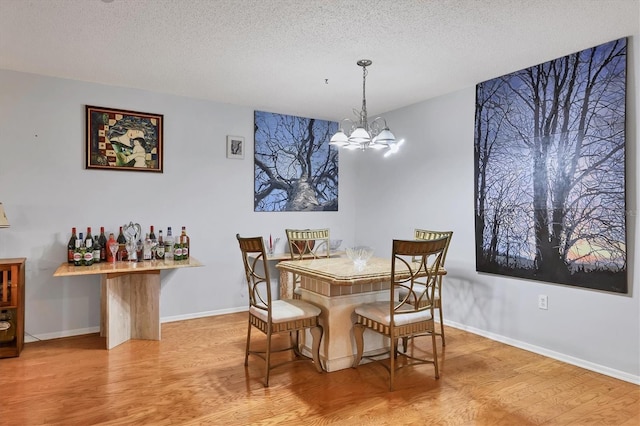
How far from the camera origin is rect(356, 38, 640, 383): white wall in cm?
276

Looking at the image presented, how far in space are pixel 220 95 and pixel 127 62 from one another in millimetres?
1058

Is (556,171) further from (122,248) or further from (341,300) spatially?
(122,248)

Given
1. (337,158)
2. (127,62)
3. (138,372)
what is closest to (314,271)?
(138,372)

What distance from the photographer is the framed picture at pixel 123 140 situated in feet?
12.4

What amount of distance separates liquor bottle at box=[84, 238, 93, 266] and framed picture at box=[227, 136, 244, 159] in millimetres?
1645

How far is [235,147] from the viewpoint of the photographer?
4.52 metres

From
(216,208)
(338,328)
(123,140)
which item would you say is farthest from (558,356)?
(123,140)

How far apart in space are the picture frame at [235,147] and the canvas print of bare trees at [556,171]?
2.48 meters

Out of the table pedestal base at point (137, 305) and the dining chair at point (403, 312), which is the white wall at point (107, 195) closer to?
the table pedestal base at point (137, 305)

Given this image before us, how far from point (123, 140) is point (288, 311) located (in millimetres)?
2453

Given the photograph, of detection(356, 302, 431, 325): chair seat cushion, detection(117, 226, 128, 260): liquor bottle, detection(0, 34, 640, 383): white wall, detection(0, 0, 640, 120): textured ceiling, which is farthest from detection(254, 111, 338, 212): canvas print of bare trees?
detection(356, 302, 431, 325): chair seat cushion

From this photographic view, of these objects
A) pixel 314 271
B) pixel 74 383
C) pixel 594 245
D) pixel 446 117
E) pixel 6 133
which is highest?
pixel 446 117

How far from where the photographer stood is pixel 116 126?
387 centimetres

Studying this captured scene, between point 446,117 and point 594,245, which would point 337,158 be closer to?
point 446,117
